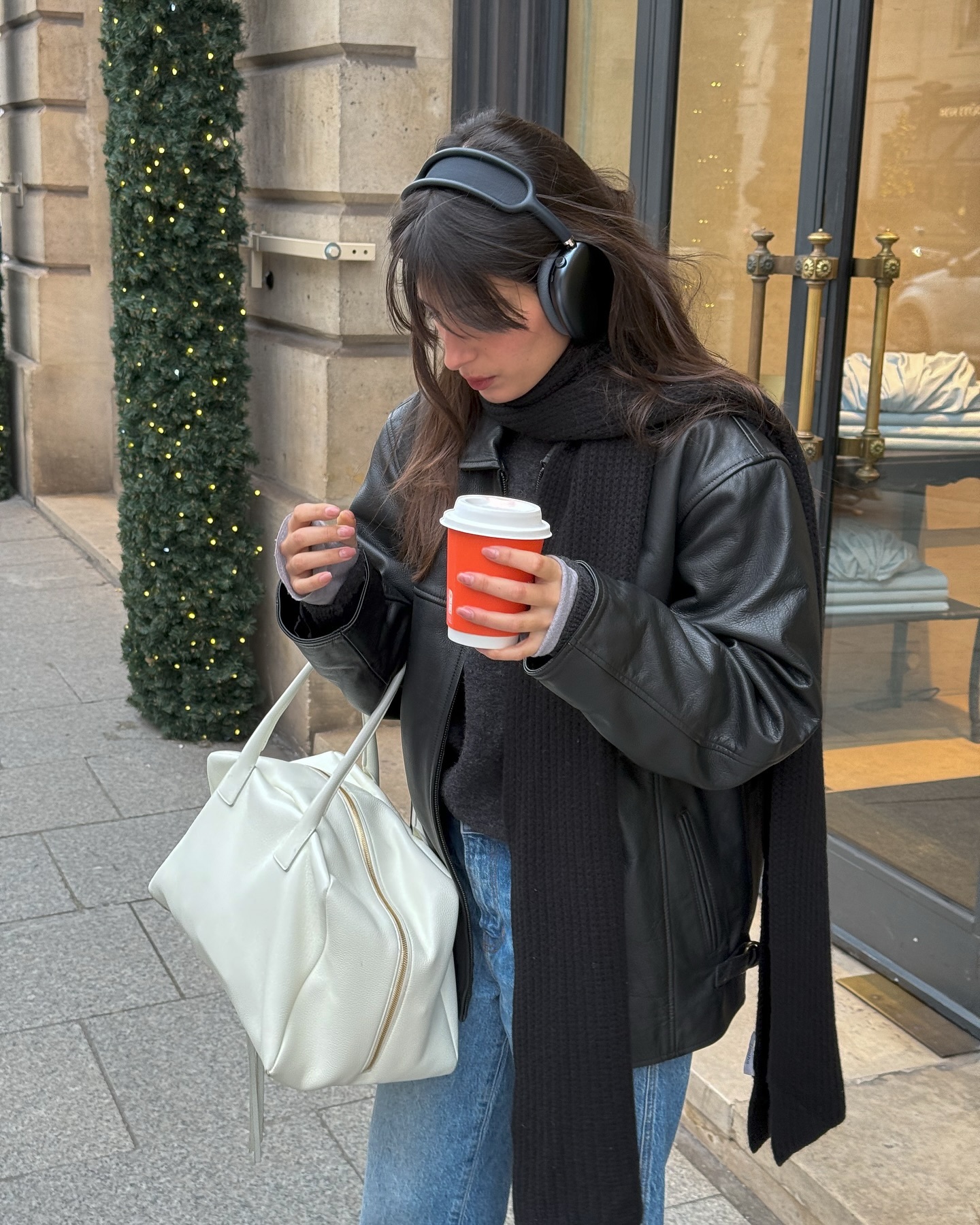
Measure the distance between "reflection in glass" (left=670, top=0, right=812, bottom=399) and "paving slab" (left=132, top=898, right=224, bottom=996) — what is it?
83.3 inches

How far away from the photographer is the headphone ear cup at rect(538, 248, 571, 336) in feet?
5.49

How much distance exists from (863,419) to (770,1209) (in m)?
1.78

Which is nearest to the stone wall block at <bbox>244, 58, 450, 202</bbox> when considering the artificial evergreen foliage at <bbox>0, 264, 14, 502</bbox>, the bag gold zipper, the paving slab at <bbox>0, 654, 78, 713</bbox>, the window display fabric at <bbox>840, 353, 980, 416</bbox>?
the window display fabric at <bbox>840, 353, 980, 416</bbox>

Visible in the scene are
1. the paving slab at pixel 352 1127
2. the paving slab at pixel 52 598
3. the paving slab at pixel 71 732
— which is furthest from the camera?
the paving slab at pixel 52 598

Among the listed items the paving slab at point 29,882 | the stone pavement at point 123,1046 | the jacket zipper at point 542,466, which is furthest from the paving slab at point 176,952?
the jacket zipper at point 542,466

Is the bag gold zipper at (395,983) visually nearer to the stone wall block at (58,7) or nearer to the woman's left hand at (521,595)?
the woman's left hand at (521,595)

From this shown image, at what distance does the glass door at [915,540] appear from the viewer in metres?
3.08

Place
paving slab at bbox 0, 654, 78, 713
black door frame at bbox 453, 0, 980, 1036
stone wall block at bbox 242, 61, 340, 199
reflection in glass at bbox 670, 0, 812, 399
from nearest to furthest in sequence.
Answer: black door frame at bbox 453, 0, 980, 1036 < reflection in glass at bbox 670, 0, 812, 399 < stone wall block at bbox 242, 61, 340, 199 < paving slab at bbox 0, 654, 78, 713

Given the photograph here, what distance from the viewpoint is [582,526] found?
172cm

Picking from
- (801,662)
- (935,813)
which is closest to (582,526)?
(801,662)

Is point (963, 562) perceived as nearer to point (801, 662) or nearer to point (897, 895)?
point (897, 895)

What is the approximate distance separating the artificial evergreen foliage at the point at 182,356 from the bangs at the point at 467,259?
346cm

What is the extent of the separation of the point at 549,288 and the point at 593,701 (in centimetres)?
50

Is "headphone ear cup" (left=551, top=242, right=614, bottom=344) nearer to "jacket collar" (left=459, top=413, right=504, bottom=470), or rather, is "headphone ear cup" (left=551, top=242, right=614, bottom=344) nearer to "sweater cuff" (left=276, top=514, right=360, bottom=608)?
"jacket collar" (left=459, top=413, right=504, bottom=470)
